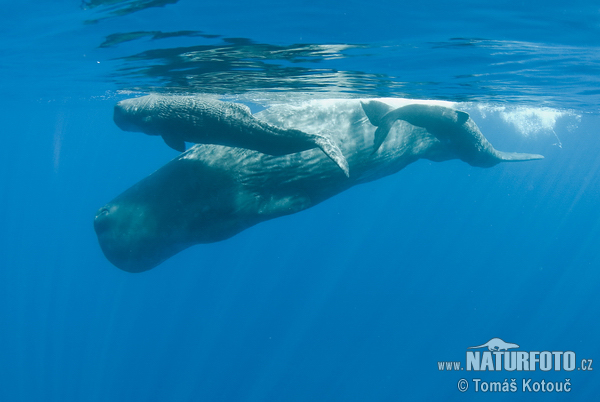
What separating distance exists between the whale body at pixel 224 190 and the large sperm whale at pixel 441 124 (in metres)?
0.20

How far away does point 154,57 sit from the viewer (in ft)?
32.4

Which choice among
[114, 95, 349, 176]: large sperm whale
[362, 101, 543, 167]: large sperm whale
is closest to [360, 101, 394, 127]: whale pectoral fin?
[362, 101, 543, 167]: large sperm whale

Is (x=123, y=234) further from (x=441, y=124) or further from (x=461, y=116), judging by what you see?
(x=461, y=116)

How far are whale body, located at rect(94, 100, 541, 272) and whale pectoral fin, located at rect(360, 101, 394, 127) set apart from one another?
0.06 meters

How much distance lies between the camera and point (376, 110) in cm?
487

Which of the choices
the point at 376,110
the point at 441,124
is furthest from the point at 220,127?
the point at 441,124

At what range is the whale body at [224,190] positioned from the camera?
4.70 meters

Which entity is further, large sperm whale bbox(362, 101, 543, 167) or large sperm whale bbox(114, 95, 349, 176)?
large sperm whale bbox(362, 101, 543, 167)

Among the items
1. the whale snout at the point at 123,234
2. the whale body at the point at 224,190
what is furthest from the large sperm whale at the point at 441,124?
the whale snout at the point at 123,234

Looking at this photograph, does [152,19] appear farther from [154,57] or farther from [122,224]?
[122,224]

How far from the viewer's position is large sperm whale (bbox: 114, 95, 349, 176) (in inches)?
156

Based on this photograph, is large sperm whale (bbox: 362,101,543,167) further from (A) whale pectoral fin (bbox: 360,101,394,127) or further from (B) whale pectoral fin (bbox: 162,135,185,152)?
(B) whale pectoral fin (bbox: 162,135,185,152)

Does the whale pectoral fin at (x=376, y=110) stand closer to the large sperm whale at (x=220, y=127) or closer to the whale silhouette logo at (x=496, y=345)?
the large sperm whale at (x=220, y=127)

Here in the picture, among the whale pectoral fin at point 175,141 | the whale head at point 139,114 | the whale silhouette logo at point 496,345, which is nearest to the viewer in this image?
the whale head at point 139,114
